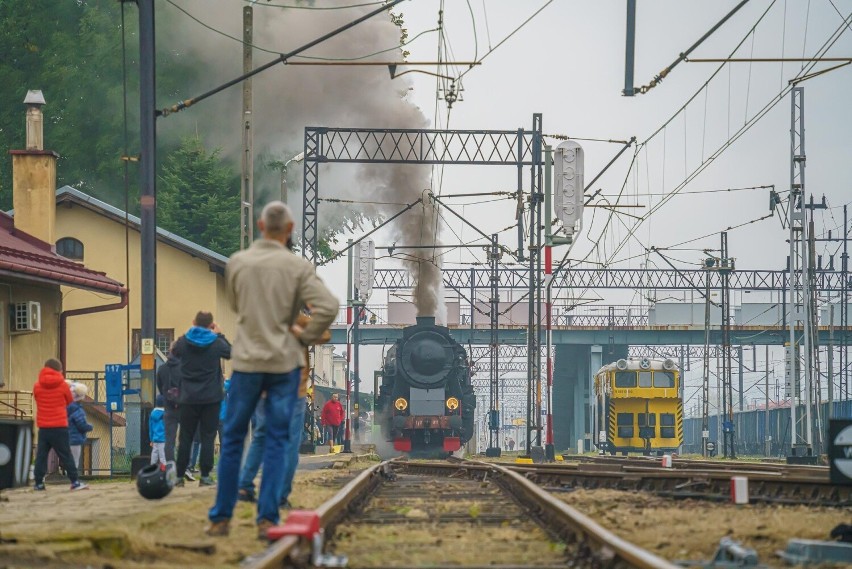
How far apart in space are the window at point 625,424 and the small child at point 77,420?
108ft

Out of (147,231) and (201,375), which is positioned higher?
(147,231)

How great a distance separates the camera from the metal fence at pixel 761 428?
55.1 metres

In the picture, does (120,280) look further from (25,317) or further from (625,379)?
(625,379)

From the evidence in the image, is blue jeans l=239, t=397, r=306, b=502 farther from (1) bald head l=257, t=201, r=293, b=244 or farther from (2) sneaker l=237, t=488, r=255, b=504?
(1) bald head l=257, t=201, r=293, b=244

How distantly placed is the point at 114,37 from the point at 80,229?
17.2 meters

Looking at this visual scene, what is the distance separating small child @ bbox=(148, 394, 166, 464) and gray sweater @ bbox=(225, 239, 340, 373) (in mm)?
9818

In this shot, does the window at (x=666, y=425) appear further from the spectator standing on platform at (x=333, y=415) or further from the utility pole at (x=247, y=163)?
the utility pole at (x=247, y=163)

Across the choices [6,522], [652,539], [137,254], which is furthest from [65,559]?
[137,254]

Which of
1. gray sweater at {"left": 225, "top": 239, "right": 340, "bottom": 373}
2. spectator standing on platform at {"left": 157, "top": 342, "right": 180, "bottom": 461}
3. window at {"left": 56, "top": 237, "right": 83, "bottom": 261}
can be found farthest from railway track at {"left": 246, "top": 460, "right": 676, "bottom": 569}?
window at {"left": 56, "top": 237, "right": 83, "bottom": 261}

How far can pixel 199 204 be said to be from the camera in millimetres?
48750

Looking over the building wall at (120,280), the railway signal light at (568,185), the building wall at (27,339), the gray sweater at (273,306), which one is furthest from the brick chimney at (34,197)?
the gray sweater at (273,306)

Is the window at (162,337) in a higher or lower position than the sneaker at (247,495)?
higher

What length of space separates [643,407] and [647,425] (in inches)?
26.7

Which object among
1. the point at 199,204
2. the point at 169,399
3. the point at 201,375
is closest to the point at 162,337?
the point at 199,204
